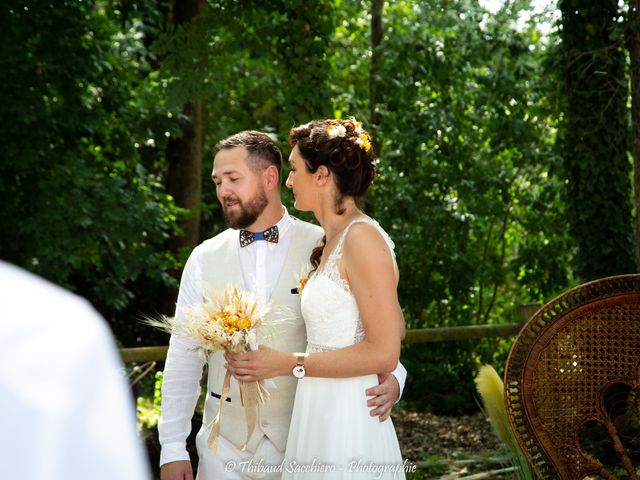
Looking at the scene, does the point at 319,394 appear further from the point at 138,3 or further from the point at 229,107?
the point at 229,107

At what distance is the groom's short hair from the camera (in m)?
3.08

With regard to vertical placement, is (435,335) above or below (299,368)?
below

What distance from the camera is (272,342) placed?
9.76ft

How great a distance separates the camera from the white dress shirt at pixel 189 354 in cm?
298

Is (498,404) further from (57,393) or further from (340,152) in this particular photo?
(57,393)

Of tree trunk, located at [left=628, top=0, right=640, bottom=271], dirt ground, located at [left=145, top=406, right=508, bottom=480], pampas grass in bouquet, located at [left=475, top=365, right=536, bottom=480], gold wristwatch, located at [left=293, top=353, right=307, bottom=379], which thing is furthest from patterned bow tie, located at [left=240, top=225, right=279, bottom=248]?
tree trunk, located at [left=628, top=0, right=640, bottom=271]

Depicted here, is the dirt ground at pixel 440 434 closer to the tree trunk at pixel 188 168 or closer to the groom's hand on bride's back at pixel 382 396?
the groom's hand on bride's back at pixel 382 396

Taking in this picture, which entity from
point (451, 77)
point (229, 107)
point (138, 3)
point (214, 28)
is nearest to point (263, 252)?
point (214, 28)

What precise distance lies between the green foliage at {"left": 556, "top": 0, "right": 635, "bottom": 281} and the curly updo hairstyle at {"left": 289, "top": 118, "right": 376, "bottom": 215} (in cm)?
338

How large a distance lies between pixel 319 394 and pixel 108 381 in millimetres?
2351

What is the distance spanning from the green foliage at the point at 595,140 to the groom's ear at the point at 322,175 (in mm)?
3497

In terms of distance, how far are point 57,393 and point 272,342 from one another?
254 centimetres

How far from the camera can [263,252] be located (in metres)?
3.09

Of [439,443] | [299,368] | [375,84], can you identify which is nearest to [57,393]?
[299,368]
